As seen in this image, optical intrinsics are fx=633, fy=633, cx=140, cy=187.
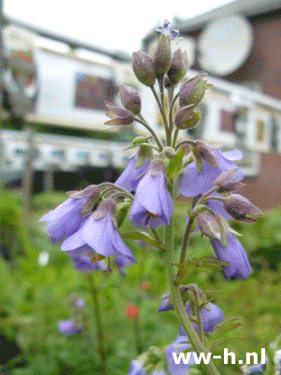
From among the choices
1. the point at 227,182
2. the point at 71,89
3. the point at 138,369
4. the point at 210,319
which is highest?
the point at 71,89

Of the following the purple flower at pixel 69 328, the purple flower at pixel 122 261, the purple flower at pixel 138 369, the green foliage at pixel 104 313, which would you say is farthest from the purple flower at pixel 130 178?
the purple flower at pixel 69 328

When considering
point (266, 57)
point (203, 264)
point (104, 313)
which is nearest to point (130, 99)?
point (203, 264)

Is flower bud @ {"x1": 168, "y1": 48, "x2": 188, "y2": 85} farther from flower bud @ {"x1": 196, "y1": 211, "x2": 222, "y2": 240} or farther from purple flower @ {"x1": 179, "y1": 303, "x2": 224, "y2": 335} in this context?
purple flower @ {"x1": 179, "y1": 303, "x2": 224, "y2": 335}

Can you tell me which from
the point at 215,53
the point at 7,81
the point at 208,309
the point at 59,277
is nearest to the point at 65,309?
the point at 59,277

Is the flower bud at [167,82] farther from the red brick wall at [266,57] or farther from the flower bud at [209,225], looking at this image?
the red brick wall at [266,57]

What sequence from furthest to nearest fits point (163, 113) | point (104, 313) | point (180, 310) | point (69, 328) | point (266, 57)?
point (266, 57) < point (104, 313) < point (69, 328) < point (163, 113) < point (180, 310)

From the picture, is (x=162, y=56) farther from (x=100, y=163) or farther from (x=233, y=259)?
(x=100, y=163)

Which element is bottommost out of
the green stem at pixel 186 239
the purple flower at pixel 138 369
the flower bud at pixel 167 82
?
the purple flower at pixel 138 369
